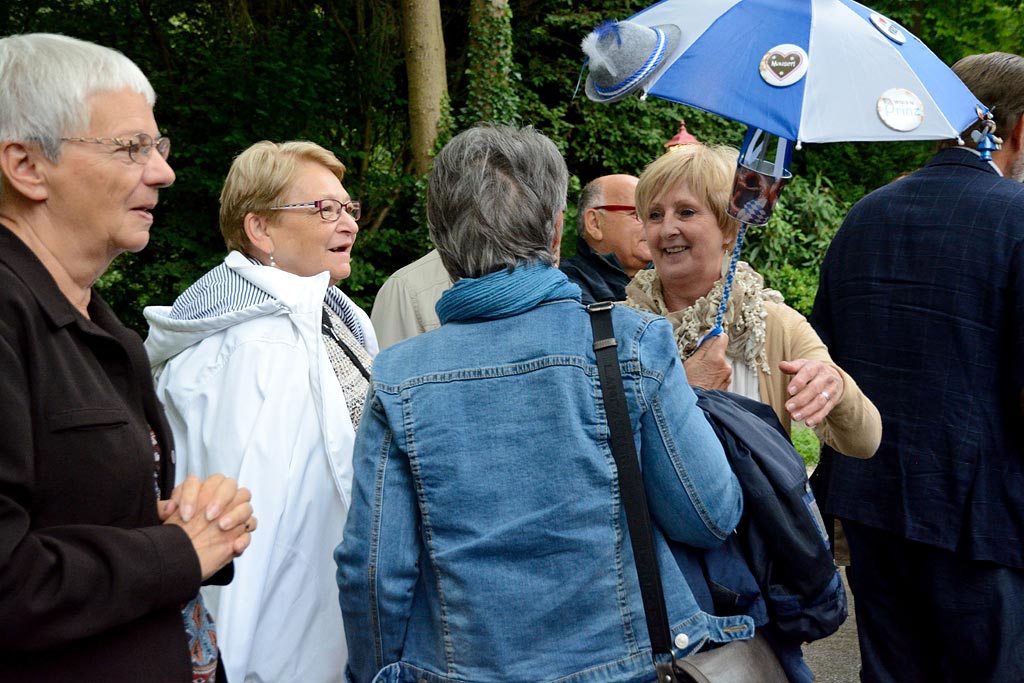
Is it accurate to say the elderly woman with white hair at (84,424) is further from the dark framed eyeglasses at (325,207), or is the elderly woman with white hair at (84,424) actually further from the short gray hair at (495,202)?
the dark framed eyeglasses at (325,207)

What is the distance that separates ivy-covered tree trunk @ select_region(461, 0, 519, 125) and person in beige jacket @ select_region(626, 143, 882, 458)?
6.57 meters

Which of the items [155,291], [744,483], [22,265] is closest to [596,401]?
[744,483]

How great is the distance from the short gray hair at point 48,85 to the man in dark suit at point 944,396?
242 centimetres

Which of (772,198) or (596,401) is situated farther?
(772,198)

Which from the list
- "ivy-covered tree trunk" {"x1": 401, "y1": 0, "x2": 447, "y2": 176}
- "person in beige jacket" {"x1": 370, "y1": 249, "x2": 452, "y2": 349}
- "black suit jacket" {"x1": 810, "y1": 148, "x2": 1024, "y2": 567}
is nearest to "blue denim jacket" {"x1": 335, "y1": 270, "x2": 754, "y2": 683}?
"black suit jacket" {"x1": 810, "y1": 148, "x2": 1024, "y2": 567}

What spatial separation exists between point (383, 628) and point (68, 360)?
82cm

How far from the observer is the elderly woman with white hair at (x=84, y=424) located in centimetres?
153

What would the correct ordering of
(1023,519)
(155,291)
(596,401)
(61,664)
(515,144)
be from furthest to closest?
(155,291), (1023,519), (515,144), (596,401), (61,664)

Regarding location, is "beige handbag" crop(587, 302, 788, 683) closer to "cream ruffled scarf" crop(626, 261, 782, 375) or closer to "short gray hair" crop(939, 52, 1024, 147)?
"cream ruffled scarf" crop(626, 261, 782, 375)

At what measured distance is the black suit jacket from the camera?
3.06 m

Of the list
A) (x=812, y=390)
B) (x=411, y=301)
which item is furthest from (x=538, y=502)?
(x=411, y=301)

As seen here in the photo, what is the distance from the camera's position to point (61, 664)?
5.30 ft

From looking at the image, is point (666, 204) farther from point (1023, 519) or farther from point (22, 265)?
point (22, 265)

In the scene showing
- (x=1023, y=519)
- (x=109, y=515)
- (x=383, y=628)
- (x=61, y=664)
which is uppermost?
(x=109, y=515)
